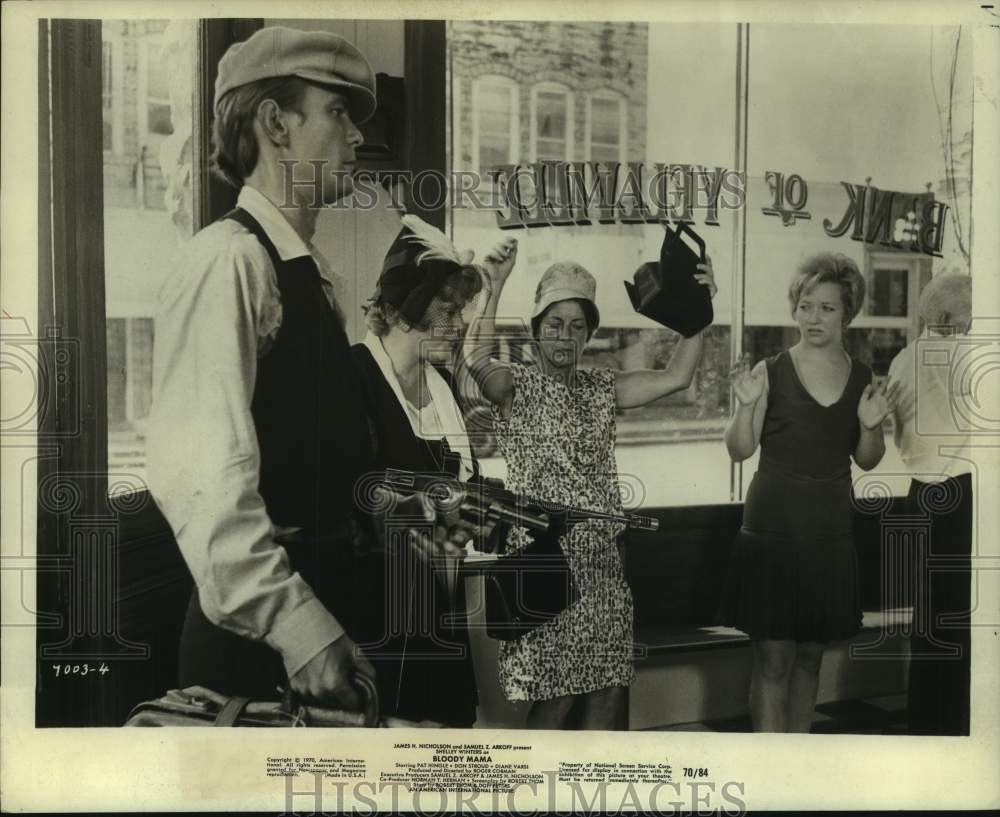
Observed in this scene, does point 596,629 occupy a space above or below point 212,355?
below

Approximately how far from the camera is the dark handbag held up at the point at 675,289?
2.98 meters

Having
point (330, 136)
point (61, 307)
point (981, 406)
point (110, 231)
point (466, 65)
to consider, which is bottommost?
point (981, 406)

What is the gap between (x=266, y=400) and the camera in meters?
2.93

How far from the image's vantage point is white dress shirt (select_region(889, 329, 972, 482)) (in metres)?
3.00

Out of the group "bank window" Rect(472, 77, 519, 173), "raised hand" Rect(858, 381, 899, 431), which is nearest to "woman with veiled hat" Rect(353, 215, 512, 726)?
"bank window" Rect(472, 77, 519, 173)

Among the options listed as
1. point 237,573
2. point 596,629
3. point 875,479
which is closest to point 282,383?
point 237,573

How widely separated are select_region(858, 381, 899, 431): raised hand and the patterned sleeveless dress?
0.76m

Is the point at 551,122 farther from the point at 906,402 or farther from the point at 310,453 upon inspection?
the point at 906,402

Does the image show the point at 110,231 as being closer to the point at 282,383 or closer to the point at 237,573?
the point at 282,383

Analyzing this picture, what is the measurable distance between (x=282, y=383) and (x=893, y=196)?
193 centimetres

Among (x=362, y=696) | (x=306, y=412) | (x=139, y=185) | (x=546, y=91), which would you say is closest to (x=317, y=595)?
(x=362, y=696)

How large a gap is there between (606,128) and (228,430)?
56.9 inches

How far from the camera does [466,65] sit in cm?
295

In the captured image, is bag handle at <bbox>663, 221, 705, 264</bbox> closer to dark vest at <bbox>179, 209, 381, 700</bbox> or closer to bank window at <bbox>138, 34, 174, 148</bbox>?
dark vest at <bbox>179, 209, 381, 700</bbox>
